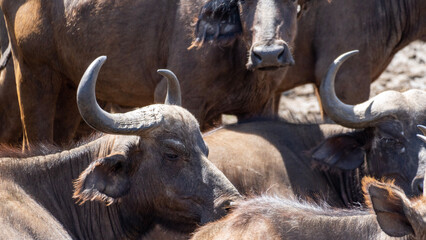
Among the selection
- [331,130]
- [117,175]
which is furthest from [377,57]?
[117,175]

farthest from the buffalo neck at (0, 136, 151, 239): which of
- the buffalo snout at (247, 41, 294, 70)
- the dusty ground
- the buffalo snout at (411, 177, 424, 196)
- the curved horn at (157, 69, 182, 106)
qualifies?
the dusty ground

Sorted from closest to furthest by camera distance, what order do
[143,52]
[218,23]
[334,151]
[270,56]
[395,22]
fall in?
1. [270,56]
2. [334,151]
3. [218,23]
4. [143,52]
5. [395,22]

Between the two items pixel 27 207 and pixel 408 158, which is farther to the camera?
pixel 408 158

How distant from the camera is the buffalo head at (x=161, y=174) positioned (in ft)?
22.4

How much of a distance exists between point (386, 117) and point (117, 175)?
248 centimetres

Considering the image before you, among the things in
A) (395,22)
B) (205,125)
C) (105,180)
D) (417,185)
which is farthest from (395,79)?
(105,180)

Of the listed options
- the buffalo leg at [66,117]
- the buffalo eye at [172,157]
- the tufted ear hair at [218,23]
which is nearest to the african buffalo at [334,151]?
the tufted ear hair at [218,23]

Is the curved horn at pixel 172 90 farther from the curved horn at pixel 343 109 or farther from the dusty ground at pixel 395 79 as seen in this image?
the dusty ground at pixel 395 79

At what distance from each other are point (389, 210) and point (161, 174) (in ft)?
6.83

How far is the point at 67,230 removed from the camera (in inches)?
279

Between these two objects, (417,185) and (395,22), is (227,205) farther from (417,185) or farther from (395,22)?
(395,22)

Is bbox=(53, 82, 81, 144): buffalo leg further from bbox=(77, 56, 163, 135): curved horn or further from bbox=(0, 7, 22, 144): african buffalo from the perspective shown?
bbox=(77, 56, 163, 135): curved horn

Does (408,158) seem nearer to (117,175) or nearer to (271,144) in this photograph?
(271,144)

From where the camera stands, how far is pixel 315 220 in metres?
5.94
